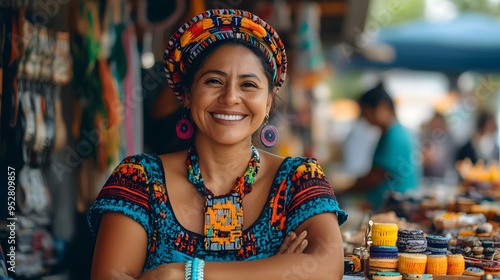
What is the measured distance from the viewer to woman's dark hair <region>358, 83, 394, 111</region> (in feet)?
21.1

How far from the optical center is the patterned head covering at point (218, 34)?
2326 millimetres

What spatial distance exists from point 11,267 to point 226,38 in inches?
61.8

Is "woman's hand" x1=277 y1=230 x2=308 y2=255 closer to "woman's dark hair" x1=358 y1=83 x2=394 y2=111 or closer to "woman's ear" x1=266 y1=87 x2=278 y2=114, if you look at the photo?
"woman's ear" x1=266 y1=87 x2=278 y2=114

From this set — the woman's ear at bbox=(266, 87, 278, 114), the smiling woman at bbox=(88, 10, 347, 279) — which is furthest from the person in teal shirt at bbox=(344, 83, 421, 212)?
the smiling woman at bbox=(88, 10, 347, 279)

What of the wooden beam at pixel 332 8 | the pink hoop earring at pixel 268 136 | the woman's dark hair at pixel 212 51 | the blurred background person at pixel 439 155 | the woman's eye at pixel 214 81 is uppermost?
the wooden beam at pixel 332 8

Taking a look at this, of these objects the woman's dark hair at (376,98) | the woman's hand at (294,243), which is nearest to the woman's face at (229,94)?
the woman's hand at (294,243)

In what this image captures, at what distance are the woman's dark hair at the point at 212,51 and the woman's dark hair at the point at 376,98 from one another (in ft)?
13.5

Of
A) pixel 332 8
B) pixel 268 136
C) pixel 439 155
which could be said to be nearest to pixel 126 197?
pixel 268 136

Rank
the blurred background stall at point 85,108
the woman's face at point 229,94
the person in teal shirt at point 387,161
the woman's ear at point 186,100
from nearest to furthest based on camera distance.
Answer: the woman's face at point 229,94
the woman's ear at point 186,100
the blurred background stall at point 85,108
the person in teal shirt at point 387,161

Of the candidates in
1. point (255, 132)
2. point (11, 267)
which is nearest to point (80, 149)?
point (11, 267)

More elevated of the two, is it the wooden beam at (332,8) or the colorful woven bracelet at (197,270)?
the wooden beam at (332,8)

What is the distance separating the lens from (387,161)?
6184 mm

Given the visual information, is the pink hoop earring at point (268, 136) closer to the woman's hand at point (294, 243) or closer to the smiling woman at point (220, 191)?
A: the smiling woman at point (220, 191)

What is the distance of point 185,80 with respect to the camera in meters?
2.48
